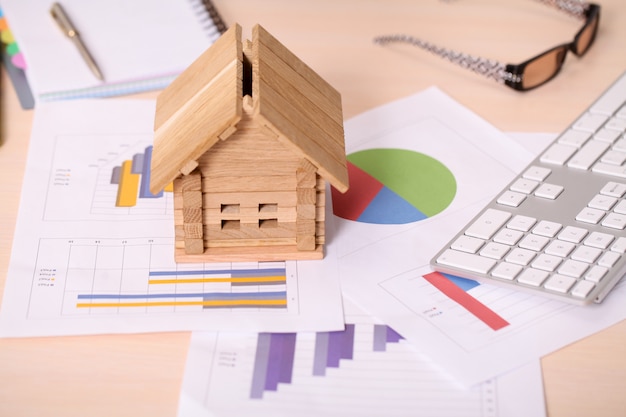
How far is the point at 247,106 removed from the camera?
2.28 ft

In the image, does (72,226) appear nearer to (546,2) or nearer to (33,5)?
(33,5)

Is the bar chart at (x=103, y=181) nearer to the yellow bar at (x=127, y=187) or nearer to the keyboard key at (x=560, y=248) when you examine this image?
the yellow bar at (x=127, y=187)

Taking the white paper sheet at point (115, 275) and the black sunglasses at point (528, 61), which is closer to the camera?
the white paper sheet at point (115, 275)

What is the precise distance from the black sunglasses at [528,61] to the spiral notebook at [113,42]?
0.80 ft

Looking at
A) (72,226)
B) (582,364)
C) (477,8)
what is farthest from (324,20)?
(582,364)

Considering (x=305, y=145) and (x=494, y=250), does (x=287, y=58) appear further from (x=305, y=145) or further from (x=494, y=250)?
(x=494, y=250)

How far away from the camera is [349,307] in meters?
0.74

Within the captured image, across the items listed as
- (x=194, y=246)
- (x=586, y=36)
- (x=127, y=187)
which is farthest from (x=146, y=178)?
(x=586, y=36)

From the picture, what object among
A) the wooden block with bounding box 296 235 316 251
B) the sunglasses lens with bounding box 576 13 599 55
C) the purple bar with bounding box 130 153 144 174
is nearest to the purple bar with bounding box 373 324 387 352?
the wooden block with bounding box 296 235 316 251

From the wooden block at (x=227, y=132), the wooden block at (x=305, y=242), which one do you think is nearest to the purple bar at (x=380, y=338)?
the wooden block at (x=305, y=242)

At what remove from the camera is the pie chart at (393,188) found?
2.76 ft

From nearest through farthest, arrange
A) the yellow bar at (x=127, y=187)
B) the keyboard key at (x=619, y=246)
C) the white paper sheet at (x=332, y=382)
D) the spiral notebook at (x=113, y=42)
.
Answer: the white paper sheet at (x=332, y=382)
the keyboard key at (x=619, y=246)
the yellow bar at (x=127, y=187)
the spiral notebook at (x=113, y=42)

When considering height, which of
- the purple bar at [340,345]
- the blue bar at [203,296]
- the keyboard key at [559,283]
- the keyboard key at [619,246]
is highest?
the keyboard key at [619,246]

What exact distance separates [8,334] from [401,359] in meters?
0.33
